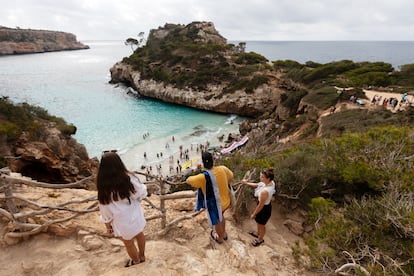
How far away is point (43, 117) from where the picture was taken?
616 inches

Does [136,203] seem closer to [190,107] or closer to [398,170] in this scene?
[398,170]

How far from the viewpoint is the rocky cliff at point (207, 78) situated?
33625 mm

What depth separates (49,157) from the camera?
41.4ft

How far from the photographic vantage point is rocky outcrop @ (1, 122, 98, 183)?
11.9 m

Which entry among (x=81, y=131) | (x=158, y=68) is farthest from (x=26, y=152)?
(x=158, y=68)

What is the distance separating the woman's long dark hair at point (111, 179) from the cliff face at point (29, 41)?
140 metres

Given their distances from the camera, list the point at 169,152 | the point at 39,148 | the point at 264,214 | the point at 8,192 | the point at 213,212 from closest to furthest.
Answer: the point at 213,212
the point at 8,192
the point at 264,214
the point at 39,148
the point at 169,152

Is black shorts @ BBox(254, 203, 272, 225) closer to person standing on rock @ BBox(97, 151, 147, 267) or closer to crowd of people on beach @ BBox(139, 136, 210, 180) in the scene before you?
person standing on rock @ BBox(97, 151, 147, 267)

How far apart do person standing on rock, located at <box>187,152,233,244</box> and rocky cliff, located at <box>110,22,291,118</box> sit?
25.0 m

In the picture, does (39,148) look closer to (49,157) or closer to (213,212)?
(49,157)

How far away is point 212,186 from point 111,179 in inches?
49.8

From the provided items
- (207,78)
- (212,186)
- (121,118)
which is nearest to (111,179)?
(212,186)

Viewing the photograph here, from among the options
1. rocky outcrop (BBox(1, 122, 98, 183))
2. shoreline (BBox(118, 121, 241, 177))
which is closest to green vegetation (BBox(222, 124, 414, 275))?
rocky outcrop (BBox(1, 122, 98, 183))

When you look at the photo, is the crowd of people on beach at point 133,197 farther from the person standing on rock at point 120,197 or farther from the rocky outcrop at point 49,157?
the rocky outcrop at point 49,157
